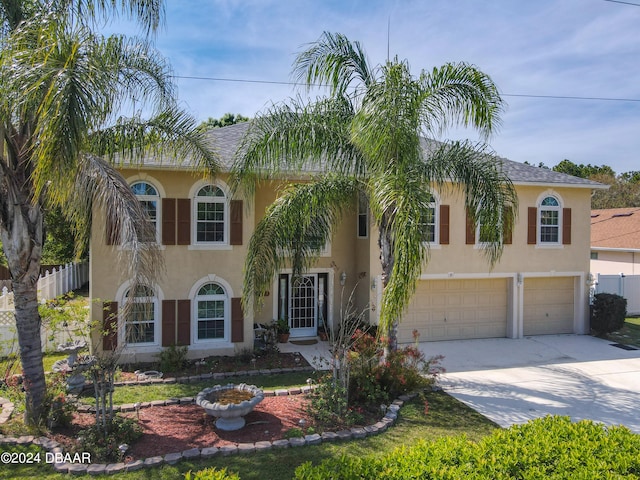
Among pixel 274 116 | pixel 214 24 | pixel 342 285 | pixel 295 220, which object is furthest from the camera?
pixel 342 285

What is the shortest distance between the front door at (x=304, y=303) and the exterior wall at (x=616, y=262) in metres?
17.0

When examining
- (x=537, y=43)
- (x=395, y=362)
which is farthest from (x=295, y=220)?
(x=537, y=43)

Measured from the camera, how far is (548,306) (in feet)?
51.7

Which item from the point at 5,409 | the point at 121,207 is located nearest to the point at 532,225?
the point at 121,207

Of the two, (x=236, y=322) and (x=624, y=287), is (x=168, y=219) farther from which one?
(x=624, y=287)

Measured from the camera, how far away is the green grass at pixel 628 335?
14711mm

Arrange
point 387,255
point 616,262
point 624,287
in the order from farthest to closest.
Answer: point 616,262 < point 624,287 < point 387,255

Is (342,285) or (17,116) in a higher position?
(17,116)

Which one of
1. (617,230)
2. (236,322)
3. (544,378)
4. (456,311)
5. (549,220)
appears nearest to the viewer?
(544,378)

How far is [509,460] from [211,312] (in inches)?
360

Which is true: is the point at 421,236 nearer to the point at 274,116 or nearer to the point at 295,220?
the point at 295,220

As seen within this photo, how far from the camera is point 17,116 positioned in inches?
267

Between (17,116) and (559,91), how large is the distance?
17.5 meters

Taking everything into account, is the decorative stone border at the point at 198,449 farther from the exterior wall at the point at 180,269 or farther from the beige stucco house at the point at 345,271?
the beige stucco house at the point at 345,271
